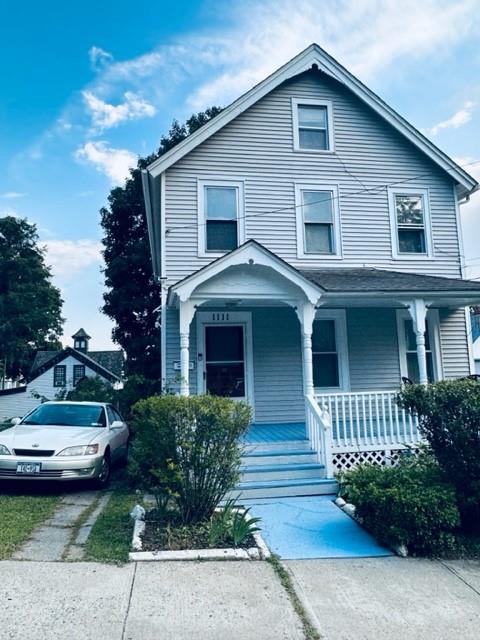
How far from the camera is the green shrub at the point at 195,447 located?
5.16 m

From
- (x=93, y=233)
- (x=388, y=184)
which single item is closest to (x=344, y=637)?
(x=388, y=184)

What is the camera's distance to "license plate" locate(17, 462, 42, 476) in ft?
22.1

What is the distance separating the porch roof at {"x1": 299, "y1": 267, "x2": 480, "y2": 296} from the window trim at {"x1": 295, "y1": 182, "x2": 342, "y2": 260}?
41 centimetres

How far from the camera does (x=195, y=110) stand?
958 inches

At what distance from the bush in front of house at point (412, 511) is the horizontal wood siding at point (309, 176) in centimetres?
621

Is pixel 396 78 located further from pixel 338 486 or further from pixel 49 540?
pixel 49 540

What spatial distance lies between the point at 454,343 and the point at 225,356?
18.9ft

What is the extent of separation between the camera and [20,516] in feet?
19.1

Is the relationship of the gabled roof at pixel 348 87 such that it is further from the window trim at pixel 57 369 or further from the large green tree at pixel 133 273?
the window trim at pixel 57 369

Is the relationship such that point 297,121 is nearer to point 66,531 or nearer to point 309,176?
point 309,176

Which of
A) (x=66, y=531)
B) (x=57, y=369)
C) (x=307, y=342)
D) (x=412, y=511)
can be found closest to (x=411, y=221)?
(x=307, y=342)

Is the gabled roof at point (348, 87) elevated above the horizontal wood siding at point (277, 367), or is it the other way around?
the gabled roof at point (348, 87)

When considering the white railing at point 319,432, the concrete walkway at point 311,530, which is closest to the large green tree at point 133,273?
the white railing at point 319,432

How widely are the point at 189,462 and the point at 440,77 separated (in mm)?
11271
